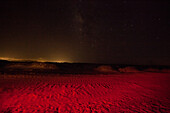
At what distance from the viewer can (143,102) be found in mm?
5926

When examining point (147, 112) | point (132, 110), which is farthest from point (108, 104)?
point (147, 112)

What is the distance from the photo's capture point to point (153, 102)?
19.4 ft

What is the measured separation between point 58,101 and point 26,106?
1.45 meters

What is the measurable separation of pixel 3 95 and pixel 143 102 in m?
7.42

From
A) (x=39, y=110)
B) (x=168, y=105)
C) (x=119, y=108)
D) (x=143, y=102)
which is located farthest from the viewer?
(x=143, y=102)

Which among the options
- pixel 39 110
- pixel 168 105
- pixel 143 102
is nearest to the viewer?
pixel 39 110

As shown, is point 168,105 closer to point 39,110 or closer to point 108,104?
point 108,104

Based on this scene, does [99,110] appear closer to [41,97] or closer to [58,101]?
[58,101]

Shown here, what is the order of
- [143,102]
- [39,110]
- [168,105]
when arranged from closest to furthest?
[39,110] → [168,105] → [143,102]

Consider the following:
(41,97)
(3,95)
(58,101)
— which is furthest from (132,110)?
(3,95)

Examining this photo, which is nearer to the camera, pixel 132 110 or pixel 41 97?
pixel 132 110

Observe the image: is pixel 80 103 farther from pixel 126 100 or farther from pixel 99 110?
pixel 126 100

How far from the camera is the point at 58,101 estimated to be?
584 cm

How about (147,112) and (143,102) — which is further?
(143,102)
